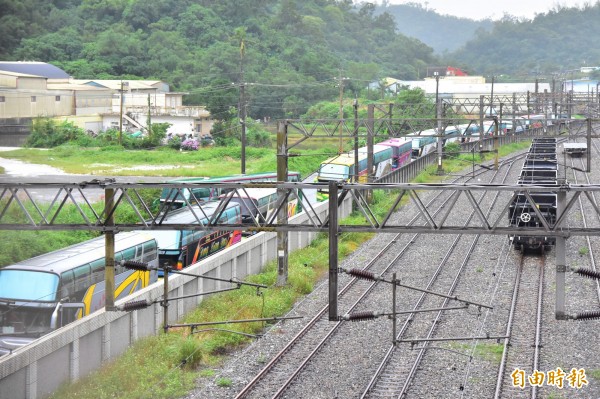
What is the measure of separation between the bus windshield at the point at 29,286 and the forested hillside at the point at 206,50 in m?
25.0

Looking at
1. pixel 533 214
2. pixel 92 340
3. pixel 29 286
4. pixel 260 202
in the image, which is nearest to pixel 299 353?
pixel 92 340

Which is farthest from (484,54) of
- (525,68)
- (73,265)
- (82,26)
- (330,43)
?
(73,265)

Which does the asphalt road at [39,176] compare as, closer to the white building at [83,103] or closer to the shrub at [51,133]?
the white building at [83,103]

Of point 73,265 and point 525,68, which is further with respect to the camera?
point 525,68

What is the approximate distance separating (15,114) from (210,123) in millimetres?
26381

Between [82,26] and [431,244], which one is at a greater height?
[82,26]

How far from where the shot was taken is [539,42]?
182 meters

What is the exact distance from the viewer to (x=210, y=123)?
52.0 metres

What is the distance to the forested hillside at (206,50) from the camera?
57156 millimetres

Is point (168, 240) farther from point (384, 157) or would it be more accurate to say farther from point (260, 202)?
point (384, 157)

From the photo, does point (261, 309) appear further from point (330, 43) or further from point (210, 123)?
point (330, 43)

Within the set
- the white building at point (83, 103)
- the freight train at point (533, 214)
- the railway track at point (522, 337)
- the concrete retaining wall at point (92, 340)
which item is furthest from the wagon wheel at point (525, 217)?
the white building at point (83, 103)

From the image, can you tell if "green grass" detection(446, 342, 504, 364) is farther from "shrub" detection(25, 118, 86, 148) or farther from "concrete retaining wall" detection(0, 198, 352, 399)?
"shrub" detection(25, 118, 86, 148)

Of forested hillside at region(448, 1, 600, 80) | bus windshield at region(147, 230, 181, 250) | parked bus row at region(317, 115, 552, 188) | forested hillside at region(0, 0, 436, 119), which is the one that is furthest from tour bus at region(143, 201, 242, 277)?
forested hillside at region(448, 1, 600, 80)
